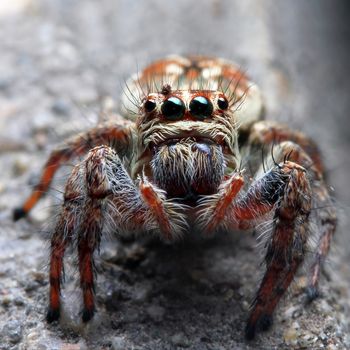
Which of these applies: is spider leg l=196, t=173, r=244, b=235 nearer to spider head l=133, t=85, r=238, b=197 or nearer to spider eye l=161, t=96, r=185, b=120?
spider head l=133, t=85, r=238, b=197

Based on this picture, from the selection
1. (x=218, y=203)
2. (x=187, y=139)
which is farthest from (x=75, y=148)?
(x=218, y=203)

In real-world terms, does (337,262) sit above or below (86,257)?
below

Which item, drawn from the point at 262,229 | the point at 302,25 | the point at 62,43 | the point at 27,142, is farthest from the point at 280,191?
the point at 302,25

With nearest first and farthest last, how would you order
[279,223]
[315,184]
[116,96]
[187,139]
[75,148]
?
[279,223], [187,139], [315,184], [75,148], [116,96]

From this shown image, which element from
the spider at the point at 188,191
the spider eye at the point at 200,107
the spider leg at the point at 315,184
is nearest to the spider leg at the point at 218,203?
the spider at the point at 188,191

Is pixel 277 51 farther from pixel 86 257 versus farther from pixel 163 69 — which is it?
pixel 86 257

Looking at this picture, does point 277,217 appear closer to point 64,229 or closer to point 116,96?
point 64,229

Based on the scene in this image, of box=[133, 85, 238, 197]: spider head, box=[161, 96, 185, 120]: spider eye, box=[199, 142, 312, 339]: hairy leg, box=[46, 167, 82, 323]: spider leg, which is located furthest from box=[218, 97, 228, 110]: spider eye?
box=[46, 167, 82, 323]: spider leg
